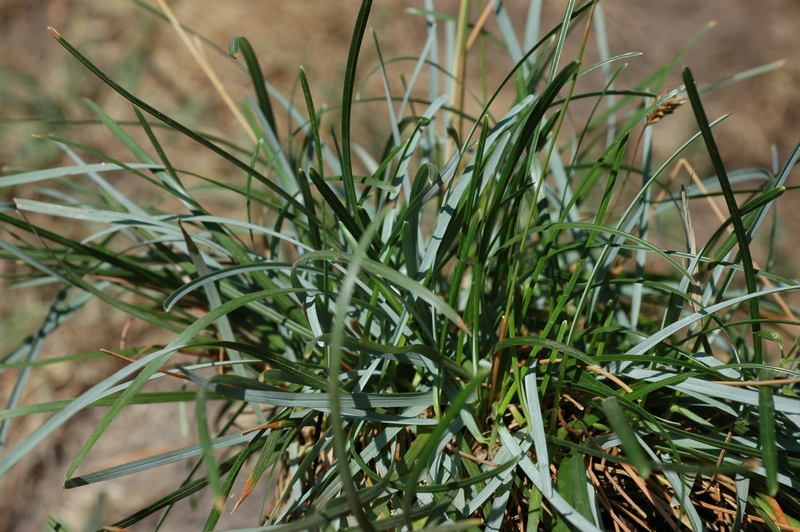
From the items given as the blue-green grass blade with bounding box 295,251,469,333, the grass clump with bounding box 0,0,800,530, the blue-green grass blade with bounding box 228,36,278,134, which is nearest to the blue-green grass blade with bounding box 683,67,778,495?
the grass clump with bounding box 0,0,800,530

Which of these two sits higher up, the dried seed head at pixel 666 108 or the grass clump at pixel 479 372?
the dried seed head at pixel 666 108

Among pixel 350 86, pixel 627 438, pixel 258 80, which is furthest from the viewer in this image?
pixel 258 80

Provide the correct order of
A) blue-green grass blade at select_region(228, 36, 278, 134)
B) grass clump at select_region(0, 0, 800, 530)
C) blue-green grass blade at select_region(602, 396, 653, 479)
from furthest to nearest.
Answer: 1. blue-green grass blade at select_region(228, 36, 278, 134)
2. grass clump at select_region(0, 0, 800, 530)
3. blue-green grass blade at select_region(602, 396, 653, 479)

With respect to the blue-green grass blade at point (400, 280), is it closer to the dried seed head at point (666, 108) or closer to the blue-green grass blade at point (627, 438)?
the blue-green grass blade at point (627, 438)

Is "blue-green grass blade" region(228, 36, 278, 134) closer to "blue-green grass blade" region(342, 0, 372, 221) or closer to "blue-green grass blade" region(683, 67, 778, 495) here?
"blue-green grass blade" region(342, 0, 372, 221)

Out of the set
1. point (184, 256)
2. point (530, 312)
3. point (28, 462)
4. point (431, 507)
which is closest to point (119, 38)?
point (28, 462)

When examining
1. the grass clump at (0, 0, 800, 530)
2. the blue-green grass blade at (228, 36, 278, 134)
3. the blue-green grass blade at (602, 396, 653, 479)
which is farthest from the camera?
the blue-green grass blade at (228, 36, 278, 134)

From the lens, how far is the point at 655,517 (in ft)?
1.31

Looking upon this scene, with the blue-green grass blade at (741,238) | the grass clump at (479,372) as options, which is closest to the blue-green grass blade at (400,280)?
the grass clump at (479,372)

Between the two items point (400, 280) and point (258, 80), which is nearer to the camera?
point (400, 280)

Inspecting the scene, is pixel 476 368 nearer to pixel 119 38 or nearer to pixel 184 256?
pixel 184 256

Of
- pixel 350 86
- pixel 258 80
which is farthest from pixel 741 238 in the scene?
pixel 258 80

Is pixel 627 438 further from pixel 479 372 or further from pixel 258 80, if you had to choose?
pixel 258 80

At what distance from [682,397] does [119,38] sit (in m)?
1.68
